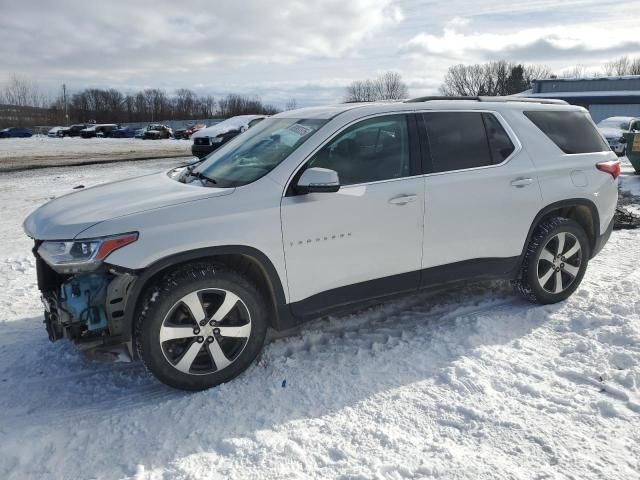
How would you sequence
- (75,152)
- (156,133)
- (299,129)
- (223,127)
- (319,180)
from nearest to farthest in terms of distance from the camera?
(319,180) → (299,129) → (223,127) → (75,152) → (156,133)

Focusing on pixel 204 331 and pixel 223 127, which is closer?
Answer: pixel 204 331

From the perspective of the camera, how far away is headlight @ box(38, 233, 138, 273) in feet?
9.73

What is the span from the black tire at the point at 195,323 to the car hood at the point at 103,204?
0.47 m

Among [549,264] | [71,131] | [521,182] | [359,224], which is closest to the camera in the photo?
[359,224]

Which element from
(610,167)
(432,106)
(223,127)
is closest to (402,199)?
(432,106)

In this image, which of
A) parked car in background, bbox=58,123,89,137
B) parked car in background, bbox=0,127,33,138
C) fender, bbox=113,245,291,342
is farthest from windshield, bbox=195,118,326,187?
parked car in background, bbox=0,127,33,138

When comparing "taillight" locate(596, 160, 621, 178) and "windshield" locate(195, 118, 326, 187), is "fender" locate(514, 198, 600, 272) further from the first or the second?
"windshield" locate(195, 118, 326, 187)

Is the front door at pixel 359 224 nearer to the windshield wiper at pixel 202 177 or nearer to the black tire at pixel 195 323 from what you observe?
the black tire at pixel 195 323

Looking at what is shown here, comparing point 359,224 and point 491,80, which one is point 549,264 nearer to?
point 359,224

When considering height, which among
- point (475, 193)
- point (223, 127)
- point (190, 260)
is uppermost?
point (223, 127)

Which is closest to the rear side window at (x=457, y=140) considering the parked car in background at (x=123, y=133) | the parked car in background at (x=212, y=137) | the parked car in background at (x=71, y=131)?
the parked car in background at (x=212, y=137)

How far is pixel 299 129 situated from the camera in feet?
12.6

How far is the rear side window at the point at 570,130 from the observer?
4477 mm

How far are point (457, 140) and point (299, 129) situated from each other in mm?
1279
